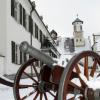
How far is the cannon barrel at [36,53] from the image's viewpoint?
460 centimetres

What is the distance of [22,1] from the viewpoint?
21.8 meters

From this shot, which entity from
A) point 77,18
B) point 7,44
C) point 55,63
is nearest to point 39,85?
point 55,63

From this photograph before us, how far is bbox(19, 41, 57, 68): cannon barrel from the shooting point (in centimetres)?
460

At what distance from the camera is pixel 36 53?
4770 millimetres

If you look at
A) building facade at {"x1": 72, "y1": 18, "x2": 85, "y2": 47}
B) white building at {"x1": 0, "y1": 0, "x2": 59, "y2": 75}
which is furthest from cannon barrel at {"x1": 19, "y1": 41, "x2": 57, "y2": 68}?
building facade at {"x1": 72, "y1": 18, "x2": 85, "y2": 47}

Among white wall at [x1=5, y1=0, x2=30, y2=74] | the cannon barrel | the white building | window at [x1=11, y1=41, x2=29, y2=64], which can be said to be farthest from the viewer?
window at [x1=11, y1=41, x2=29, y2=64]

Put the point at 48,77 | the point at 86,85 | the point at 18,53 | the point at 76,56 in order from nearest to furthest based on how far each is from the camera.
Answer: the point at 76,56 < the point at 86,85 < the point at 48,77 < the point at 18,53

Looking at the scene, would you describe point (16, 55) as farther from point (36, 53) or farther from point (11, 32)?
point (36, 53)

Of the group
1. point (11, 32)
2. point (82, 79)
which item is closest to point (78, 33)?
Answer: point (11, 32)

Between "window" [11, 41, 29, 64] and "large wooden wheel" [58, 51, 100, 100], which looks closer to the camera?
"large wooden wheel" [58, 51, 100, 100]

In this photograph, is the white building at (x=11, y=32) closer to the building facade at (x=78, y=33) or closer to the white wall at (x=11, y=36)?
the white wall at (x=11, y=36)

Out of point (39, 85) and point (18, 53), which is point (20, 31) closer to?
point (18, 53)

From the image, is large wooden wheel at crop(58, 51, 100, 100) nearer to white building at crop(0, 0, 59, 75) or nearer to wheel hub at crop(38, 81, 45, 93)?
wheel hub at crop(38, 81, 45, 93)

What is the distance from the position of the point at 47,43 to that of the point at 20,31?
44.6 feet
